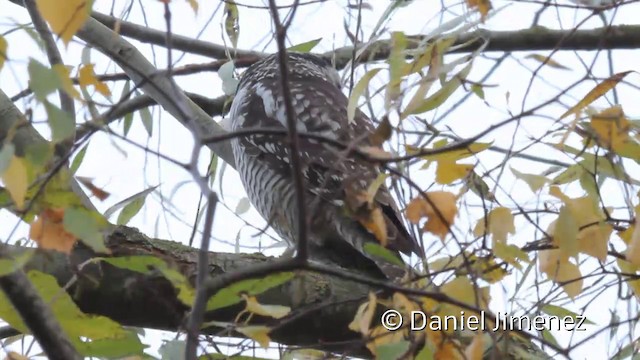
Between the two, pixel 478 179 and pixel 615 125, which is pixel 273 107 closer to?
pixel 478 179

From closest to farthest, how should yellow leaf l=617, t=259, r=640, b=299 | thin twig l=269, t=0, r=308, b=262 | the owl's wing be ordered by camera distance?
thin twig l=269, t=0, r=308, b=262 → yellow leaf l=617, t=259, r=640, b=299 → the owl's wing

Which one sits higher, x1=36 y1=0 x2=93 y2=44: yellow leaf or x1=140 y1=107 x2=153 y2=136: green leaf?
x1=140 y1=107 x2=153 y2=136: green leaf

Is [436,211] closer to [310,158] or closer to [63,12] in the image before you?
[63,12]

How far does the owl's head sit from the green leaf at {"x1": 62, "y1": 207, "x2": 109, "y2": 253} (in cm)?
228

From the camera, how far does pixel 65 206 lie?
133 cm

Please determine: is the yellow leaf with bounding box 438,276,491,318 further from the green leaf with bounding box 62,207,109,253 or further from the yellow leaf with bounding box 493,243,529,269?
the green leaf with bounding box 62,207,109,253

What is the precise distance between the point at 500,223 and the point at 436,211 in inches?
10.8

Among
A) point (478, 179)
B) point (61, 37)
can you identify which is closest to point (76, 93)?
point (61, 37)

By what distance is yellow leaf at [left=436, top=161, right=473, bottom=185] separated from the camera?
1.63 m

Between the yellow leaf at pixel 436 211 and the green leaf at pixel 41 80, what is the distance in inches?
24.0

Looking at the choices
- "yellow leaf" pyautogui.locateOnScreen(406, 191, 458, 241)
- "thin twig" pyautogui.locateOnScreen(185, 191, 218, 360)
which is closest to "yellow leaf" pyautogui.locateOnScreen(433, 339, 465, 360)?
"yellow leaf" pyautogui.locateOnScreen(406, 191, 458, 241)

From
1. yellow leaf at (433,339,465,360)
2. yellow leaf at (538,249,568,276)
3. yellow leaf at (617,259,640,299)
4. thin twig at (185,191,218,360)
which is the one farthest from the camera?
yellow leaf at (617,259,640,299)

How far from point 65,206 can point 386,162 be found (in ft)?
1.47

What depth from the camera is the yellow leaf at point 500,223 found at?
173 centimetres
